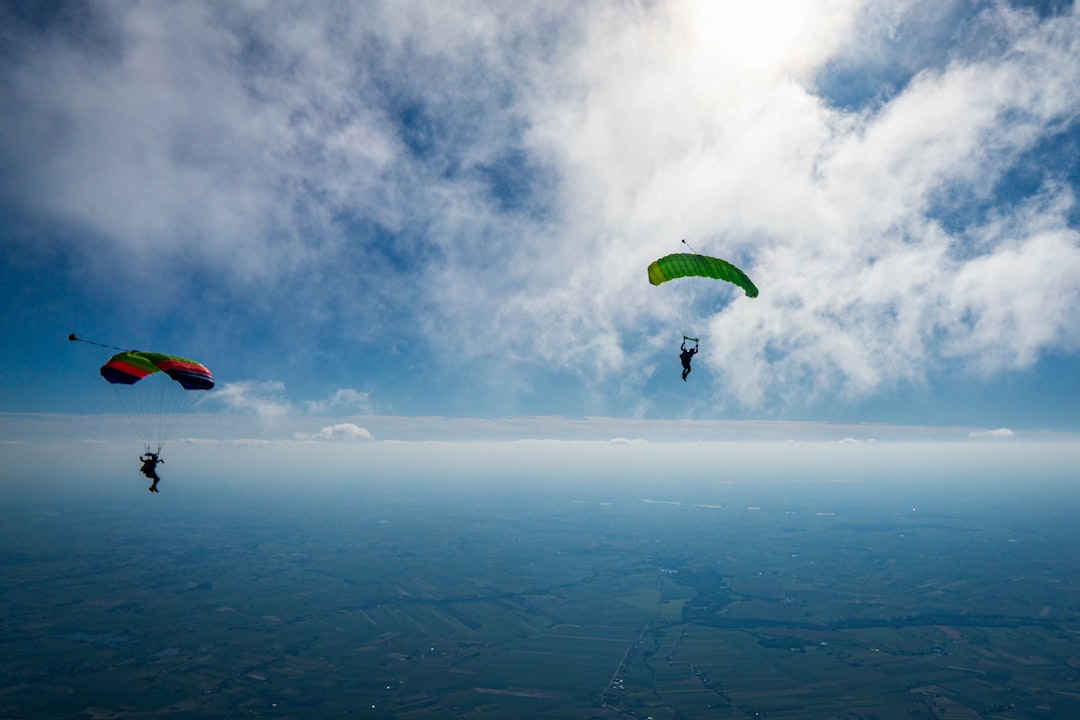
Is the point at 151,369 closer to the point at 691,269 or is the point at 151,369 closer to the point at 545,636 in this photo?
the point at 691,269

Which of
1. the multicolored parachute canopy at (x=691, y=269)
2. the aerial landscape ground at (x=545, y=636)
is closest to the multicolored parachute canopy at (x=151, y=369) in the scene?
the multicolored parachute canopy at (x=691, y=269)

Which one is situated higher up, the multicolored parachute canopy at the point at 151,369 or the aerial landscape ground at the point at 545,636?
the multicolored parachute canopy at the point at 151,369

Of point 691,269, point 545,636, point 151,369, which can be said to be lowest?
A: point 545,636

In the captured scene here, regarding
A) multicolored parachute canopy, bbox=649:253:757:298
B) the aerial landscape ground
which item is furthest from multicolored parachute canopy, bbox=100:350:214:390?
the aerial landscape ground

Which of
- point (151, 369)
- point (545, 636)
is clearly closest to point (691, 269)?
point (151, 369)

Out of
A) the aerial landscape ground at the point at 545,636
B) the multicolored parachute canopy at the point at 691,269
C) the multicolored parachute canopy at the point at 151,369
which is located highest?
the multicolored parachute canopy at the point at 691,269

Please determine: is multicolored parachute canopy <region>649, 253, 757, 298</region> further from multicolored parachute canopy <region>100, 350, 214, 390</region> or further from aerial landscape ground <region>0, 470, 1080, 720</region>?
aerial landscape ground <region>0, 470, 1080, 720</region>

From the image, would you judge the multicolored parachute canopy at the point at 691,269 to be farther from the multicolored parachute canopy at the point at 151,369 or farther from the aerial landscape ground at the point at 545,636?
the aerial landscape ground at the point at 545,636
